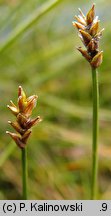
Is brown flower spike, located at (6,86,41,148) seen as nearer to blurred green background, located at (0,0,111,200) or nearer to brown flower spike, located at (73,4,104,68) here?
brown flower spike, located at (73,4,104,68)

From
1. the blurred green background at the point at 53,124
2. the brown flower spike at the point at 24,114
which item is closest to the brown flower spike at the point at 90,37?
the brown flower spike at the point at 24,114

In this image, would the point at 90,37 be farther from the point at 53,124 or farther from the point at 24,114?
the point at 53,124

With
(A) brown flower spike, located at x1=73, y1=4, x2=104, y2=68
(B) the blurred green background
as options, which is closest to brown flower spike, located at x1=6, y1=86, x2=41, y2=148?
(A) brown flower spike, located at x1=73, y1=4, x2=104, y2=68

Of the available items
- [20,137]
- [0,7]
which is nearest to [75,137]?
[0,7]

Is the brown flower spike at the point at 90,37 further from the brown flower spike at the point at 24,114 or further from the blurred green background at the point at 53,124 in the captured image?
the blurred green background at the point at 53,124

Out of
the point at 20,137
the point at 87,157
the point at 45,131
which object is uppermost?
the point at 20,137

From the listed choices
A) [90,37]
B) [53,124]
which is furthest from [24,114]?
[53,124]

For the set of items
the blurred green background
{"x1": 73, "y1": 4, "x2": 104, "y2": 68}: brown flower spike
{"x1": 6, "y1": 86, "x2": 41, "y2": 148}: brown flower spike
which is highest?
{"x1": 73, "y1": 4, "x2": 104, "y2": 68}: brown flower spike

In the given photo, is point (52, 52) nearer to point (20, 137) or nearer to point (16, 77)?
point (16, 77)
